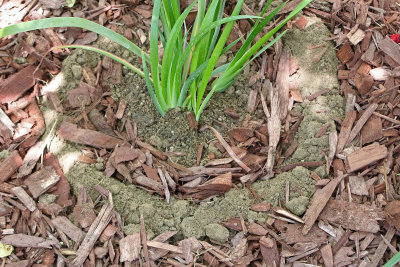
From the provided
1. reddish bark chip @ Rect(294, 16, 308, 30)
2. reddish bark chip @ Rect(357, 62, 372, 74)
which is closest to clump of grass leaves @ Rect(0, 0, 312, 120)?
reddish bark chip @ Rect(294, 16, 308, 30)

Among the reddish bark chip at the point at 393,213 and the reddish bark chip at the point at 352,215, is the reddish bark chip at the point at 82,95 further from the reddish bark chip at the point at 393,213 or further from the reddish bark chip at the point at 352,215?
the reddish bark chip at the point at 393,213

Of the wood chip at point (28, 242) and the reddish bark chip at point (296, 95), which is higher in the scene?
the reddish bark chip at point (296, 95)

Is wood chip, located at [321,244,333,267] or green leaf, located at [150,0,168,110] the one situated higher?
green leaf, located at [150,0,168,110]

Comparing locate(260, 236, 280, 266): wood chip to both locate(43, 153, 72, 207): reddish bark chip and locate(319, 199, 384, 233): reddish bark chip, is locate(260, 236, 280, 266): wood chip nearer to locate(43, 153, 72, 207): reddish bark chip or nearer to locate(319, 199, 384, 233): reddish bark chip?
locate(319, 199, 384, 233): reddish bark chip

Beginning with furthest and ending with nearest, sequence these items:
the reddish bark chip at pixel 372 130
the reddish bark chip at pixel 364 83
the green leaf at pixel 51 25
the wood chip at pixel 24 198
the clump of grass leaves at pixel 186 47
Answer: the reddish bark chip at pixel 364 83 → the reddish bark chip at pixel 372 130 → the wood chip at pixel 24 198 → the clump of grass leaves at pixel 186 47 → the green leaf at pixel 51 25

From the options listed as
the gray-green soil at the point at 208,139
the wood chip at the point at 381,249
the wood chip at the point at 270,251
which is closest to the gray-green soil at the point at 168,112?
the gray-green soil at the point at 208,139

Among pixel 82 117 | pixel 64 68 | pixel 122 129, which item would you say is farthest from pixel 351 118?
pixel 64 68

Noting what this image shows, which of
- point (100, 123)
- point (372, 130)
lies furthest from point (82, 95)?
point (372, 130)
